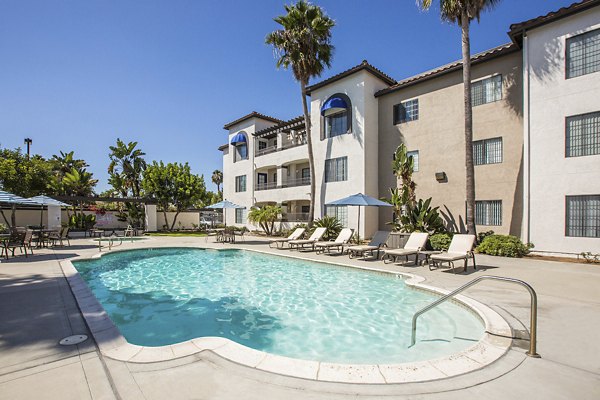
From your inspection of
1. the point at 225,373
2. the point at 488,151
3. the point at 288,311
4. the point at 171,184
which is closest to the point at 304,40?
the point at 488,151

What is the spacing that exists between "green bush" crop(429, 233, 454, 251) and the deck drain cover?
48.1 feet

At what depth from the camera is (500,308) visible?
6238mm

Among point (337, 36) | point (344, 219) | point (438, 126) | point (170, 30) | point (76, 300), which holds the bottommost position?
point (76, 300)

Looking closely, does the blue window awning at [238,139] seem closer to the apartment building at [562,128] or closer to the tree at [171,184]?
the tree at [171,184]

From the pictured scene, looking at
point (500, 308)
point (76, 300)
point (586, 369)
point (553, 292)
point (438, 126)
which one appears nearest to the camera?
point (586, 369)

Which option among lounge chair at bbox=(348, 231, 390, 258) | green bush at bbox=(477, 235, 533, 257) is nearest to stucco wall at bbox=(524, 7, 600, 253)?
green bush at bbox=(477, 235, 533, 257)

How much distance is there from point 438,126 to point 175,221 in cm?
2884

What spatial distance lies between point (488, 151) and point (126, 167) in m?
37.0

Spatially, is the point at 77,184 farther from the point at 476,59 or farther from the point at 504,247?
the point at 504,247

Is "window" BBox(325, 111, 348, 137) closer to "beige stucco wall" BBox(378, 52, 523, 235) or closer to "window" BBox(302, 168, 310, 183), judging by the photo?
"beige stucco wall" BBox(378, 52, 523, 235)

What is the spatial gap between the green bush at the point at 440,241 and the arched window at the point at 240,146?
2291cm

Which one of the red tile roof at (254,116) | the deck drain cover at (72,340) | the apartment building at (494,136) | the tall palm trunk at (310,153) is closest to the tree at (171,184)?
the red tile roof at (254,116)

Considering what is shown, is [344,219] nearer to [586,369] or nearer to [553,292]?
[553,292]

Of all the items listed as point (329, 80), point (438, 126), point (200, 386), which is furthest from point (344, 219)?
point (200, 386)
